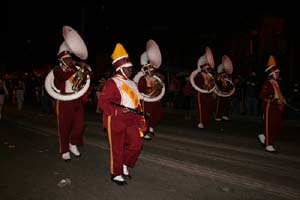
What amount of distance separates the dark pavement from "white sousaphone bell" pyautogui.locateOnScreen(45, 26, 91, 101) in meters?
1.30

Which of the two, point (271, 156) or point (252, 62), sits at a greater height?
point (252, 62)

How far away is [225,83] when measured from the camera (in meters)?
13.7

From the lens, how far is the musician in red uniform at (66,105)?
718 cm

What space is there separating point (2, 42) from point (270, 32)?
3882cm

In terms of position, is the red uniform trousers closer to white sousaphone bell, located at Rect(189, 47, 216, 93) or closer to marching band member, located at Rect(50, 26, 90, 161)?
marching band member, located at Rect(50, 26, 90, 161)

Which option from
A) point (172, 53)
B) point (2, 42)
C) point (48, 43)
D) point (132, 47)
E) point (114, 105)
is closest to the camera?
point (114, 105)

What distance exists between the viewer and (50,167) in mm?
6941

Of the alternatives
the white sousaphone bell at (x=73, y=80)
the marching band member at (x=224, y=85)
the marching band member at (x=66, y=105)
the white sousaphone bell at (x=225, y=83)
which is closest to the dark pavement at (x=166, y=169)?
the marching band member at (x=66, y=105)

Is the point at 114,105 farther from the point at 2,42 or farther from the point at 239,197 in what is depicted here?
the point at 2,42

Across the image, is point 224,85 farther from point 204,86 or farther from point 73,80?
point 73,80

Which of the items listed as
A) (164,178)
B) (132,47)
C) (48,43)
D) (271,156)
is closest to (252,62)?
(132,47)

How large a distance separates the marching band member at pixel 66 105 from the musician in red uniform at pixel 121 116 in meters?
1.59

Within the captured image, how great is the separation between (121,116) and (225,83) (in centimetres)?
863

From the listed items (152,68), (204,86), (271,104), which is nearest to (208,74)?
(204,86)
